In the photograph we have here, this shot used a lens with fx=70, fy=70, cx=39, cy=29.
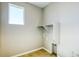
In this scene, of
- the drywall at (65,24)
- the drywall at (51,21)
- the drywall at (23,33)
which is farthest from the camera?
the drywall at (51,21)

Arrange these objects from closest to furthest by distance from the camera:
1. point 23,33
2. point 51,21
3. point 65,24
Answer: point 65,24 < point 23,33 < point 51,21

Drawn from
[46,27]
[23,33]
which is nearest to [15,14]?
[23,33]

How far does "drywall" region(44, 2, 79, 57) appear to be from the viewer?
4.35 feet

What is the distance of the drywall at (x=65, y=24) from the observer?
1325 mm

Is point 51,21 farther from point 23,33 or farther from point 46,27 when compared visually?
point 23,33

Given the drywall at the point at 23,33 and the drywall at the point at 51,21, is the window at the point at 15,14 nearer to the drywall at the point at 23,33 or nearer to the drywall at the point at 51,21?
the drywall at the point at 23,33

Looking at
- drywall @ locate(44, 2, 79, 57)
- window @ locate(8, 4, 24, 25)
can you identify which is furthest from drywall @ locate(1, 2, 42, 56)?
drywall @ locate(44, 2, 79, 57)

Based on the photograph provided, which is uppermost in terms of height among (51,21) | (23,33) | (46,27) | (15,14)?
(15,14)

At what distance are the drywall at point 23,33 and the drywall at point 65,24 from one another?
32 centimetres

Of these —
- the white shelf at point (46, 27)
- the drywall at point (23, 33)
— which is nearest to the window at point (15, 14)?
the drywall at point (23, 33)

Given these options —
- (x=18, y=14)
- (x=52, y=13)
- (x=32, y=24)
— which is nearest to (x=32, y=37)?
(x=32, y=24)

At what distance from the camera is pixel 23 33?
5.53 ft

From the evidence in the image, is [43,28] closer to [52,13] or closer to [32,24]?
[32,24]

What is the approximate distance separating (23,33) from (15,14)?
47 cm
